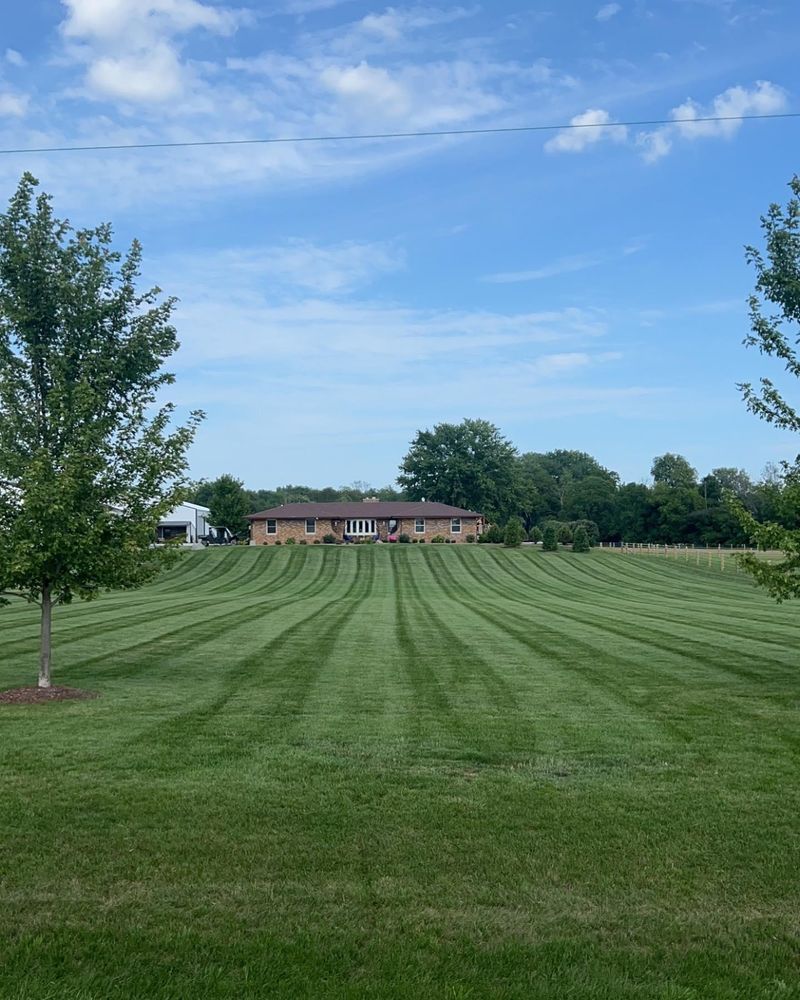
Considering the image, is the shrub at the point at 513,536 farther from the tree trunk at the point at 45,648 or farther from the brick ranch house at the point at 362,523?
the tree trunk at the point at 45,648

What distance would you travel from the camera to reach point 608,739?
10.6 metres

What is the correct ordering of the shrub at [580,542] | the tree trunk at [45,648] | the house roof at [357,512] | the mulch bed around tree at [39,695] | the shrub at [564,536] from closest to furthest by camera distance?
the mulch bed around tree at [39,695], the tree trunk at [45,648], the shrub at [580,542], the house roof at [357,512], the shrub at [564,536]

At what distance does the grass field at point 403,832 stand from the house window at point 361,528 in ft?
212

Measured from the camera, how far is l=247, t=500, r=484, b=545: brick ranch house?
80.2 meters

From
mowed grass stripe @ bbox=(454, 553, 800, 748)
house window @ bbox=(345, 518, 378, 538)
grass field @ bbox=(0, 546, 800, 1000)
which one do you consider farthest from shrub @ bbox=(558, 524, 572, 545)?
grass field @ bbox=(0, 546, 800, 1000)

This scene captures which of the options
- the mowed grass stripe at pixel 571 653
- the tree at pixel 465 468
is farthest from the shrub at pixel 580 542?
the mowed grass stripe at pixel 571 653

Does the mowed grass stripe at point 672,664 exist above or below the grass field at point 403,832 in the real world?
below

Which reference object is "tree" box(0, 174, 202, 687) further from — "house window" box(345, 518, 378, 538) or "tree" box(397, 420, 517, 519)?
"tree" box(397, 420, 517, 519)

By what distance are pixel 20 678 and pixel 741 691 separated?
39.5 feet

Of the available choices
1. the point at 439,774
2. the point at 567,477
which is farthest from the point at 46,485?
the point at 567,477

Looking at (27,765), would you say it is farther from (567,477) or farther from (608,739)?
(567,477)

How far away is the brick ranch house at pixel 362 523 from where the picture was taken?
8019 cm

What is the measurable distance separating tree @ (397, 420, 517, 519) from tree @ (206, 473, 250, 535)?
28.0 m

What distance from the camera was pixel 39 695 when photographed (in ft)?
43.9
